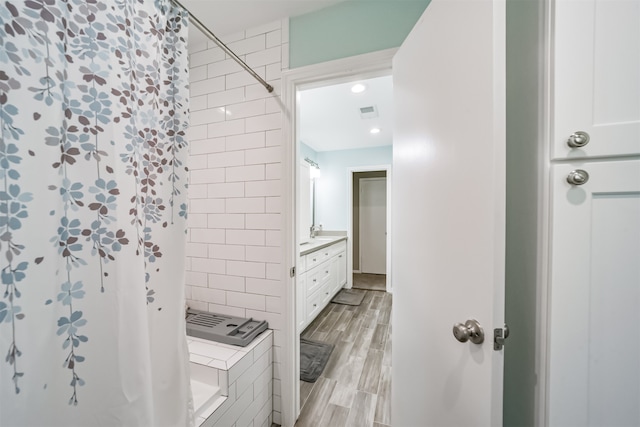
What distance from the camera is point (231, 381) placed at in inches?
42.4

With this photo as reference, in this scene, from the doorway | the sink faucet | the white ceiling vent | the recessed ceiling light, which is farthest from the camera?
the doorway

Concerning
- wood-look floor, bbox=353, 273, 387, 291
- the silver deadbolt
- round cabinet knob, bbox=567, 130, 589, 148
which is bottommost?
wood-look floor, bbox=353, 273, 387, 291

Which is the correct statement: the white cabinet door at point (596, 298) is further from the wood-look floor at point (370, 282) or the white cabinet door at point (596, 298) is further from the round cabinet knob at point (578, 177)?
the wood-look floor at point (370, 282)

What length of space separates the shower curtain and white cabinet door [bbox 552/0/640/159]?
1214mm

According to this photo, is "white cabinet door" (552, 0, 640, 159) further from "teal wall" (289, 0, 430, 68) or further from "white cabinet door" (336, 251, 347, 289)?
"white cabinet door" (336, 251, 347, 289)

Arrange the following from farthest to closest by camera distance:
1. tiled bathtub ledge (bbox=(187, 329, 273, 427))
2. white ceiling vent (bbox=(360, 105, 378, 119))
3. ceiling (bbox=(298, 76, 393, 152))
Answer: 1. white ceiling vent (bbox=(360, 105, 378, 119))
2. ceiling (bbox=(298, 76, 393, 152))
3. tiled bathtub ledge (bbox=(187, 329, 273, 427))

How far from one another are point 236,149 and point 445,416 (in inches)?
63.3

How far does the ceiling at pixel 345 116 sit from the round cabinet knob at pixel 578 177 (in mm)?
1532

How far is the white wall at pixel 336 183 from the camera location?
12.7 ft

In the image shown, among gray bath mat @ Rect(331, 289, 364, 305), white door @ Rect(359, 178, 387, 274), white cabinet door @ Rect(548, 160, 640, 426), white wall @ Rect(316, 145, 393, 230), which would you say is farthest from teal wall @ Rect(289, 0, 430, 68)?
white door @ Rect(359, 178, 387, 274)

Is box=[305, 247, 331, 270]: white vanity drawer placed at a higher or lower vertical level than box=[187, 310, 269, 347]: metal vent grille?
higher

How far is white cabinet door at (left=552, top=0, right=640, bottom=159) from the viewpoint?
572 mm

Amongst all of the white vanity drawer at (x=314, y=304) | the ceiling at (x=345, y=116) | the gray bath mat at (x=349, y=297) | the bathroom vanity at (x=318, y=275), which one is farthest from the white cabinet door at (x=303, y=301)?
the ceiling at (x=345, y=116)

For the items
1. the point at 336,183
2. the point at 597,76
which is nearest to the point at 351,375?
the point at 597,76
